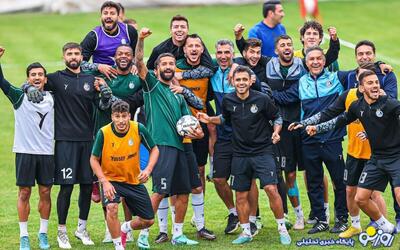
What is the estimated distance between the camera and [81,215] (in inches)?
576

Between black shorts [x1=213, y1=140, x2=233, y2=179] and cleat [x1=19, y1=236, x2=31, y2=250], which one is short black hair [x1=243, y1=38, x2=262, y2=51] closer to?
black shorts [x1=213, y1=140, x2=233, y2=179]

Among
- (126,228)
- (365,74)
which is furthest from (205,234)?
(365,74)

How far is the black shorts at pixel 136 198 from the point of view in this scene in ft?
44.7

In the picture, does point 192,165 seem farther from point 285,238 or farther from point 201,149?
point 285,238

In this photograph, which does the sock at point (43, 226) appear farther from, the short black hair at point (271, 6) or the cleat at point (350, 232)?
the short black hair at point (271, 6)

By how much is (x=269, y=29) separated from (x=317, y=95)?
236 cm

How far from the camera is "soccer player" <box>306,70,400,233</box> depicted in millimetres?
13594

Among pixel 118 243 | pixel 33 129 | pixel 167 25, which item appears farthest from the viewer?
pixel 167 25

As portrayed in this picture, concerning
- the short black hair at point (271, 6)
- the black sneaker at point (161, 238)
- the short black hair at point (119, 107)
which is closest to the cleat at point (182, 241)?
the black sneaker at point (161, 238)

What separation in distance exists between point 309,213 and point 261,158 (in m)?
2.03

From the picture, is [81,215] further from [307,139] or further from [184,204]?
[307,139]

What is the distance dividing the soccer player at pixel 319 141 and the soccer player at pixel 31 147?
3.22 meters

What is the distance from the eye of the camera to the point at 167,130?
47.1 ft

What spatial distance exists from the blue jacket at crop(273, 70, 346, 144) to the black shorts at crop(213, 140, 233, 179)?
1.01m
